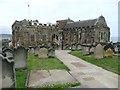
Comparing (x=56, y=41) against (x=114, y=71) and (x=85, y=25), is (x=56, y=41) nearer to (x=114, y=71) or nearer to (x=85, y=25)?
(x=85, y=25)

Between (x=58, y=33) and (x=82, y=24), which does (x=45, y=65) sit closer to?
(x=82, y=24)

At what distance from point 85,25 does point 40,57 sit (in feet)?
84.0

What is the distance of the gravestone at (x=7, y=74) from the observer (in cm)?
802

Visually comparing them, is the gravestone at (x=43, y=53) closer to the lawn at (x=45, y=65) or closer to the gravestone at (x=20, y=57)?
the lawn at (x=45, y=65)

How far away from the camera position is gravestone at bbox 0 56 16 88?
8025mm

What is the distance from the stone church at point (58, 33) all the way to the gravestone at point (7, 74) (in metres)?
35.0

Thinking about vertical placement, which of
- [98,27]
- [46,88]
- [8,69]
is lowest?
[46,88]

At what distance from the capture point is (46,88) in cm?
891

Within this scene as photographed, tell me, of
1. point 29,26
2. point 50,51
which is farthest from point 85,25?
point 50,51

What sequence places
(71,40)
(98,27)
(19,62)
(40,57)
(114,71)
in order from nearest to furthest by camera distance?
(114,71) < (19,62) < (40,57) < (98,27) < (71,40)

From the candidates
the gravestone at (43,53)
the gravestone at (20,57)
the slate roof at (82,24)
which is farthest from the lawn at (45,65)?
the slate roof at (82,24)

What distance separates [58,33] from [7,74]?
41020mm

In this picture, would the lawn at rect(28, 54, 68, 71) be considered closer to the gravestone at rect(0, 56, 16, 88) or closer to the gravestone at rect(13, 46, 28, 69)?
the gravestone at rect(13, 46, 28, 69)

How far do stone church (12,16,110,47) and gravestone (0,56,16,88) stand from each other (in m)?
35.0
